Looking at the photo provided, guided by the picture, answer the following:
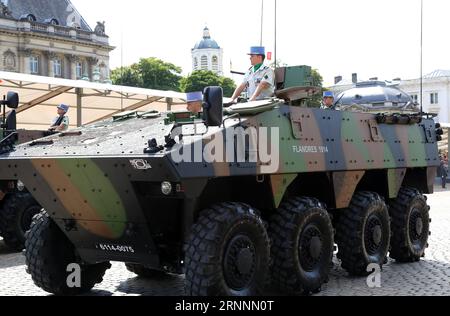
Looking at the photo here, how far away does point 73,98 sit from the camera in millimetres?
17188

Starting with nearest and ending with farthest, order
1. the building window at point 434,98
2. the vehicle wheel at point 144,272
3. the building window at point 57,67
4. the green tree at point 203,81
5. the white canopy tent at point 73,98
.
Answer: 1. the vehicle wheel at point 144,272
2. the white canopy tent at point 73,98
3. the green tree at point 203,81
4. the building window at point 57,67
5. the building window at point 434,98

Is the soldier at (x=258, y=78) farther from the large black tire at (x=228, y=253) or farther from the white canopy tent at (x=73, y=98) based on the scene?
the white canopy tent at (x=73, y=98)

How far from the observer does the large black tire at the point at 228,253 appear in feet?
18.9

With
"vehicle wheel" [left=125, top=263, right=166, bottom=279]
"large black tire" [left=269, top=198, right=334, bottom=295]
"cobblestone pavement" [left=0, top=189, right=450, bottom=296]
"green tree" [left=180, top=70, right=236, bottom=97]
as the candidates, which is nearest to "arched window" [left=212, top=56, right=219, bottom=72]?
"green tree" [left=180, top=70, right=236, bottom=97]

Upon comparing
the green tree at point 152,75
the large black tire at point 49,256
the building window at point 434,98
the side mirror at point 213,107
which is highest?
the green tree at point 152,75

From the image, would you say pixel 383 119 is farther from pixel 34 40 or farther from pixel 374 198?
pixel 34 40

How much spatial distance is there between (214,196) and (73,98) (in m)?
11.4

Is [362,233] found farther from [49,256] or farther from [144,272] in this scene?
[49,256]

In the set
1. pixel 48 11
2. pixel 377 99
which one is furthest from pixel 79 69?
pixel 377 99

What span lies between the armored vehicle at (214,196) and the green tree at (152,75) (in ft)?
200

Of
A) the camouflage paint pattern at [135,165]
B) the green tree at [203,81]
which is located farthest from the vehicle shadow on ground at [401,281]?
the green tree at [203,81]

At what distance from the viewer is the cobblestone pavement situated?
283 inches

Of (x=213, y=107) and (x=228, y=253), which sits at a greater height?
(x=213, y=107)

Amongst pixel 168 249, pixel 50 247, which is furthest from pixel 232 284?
pixel 50 247
